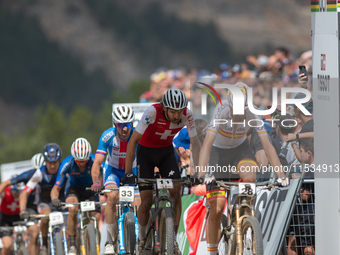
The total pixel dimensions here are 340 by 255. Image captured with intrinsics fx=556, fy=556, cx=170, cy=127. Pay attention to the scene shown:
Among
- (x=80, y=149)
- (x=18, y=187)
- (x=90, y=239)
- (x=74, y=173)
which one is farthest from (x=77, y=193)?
(x=18, y=187)

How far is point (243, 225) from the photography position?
5625 millimetres

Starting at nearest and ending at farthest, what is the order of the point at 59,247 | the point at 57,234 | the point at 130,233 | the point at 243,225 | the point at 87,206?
the point at 243,225 < the point at 130,233 < the point at 87,206 < the point at 59,247 < the point at 57,234

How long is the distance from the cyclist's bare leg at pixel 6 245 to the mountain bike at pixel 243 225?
6.88 meters

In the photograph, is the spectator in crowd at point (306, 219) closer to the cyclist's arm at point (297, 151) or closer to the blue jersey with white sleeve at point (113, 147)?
the cyclist's arm at point (297, 151)

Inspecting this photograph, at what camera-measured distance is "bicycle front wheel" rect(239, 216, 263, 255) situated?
5.23m

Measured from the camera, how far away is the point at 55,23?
73812 millimetres

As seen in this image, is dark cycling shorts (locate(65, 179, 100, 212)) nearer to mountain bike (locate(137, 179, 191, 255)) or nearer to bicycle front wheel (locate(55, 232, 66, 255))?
bicycle front wheel (locate(55, 232, 66, 255))

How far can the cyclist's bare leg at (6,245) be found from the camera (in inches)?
459

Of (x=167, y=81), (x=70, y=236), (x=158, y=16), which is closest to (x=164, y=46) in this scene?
(x=158, y=16)

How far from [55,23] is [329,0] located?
72.1m

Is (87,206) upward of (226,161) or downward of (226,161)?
downward

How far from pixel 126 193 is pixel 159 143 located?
0.76 meters

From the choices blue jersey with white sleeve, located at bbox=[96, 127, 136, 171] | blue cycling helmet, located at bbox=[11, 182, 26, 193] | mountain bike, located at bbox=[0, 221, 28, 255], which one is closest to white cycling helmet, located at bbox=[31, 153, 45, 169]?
blue cycling helmet, located at bbox=[11, 182, 26, 193]

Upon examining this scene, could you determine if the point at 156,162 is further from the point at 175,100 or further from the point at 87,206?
the point at 87,206
